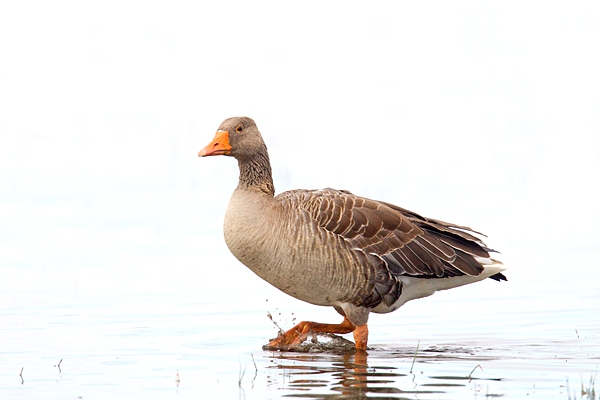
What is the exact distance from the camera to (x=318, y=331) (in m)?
12.2

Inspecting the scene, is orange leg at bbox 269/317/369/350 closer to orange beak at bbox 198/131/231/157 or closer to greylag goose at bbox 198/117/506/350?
greylag goose at bbox 198/117/506/350

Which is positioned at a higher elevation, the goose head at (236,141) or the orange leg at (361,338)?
the goose head at (236,141)

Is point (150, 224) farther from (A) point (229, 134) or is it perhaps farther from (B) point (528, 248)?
(A) point (229, 134)

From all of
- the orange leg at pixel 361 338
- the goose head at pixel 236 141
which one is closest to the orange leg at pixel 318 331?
the orange leg at pixel 361 338

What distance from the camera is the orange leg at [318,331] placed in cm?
1192

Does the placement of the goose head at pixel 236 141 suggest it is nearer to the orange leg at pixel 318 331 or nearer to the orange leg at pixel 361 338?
Result: the orange leg at pixel 318 331

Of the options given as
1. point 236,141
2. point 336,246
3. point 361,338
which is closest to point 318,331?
point 361,338

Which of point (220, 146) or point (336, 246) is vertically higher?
point (220, 146)

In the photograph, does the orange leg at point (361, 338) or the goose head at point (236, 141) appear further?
the goose head at point (236, 141)

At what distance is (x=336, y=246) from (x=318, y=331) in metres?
1.04

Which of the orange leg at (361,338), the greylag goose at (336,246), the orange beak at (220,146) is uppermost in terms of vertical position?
the orange beak at (220,146)

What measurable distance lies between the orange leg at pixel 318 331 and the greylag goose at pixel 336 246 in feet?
0.03

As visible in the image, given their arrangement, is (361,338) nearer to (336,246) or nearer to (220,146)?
(336,246)

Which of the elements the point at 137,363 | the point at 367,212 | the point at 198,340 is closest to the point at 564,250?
the point at 367,212
